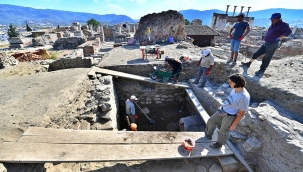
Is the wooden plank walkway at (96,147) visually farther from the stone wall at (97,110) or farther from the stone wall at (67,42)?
the stone wall at (67,42)

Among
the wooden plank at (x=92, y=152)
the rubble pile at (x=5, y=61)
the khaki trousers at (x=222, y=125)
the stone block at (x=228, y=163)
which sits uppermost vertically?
the rubble pile at (x=5, y=61)

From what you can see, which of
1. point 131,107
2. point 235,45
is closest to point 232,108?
point 131,107

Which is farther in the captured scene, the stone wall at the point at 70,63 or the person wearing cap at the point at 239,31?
the stone wall at the point at 70,63

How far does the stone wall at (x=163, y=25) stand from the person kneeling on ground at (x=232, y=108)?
1069cm

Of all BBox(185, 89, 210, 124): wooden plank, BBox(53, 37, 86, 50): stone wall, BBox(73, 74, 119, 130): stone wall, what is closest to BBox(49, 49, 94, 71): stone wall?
BBox(73, 74, 119, 130): stone wall

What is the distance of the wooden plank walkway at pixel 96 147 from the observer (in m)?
2.56

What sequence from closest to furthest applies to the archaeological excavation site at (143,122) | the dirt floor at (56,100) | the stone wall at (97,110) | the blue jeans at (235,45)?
the archaeological excavation site at (143,122) < the dirt floor at (56,100) < the stone wall at (97,110) < the blue jeans at (235,45)

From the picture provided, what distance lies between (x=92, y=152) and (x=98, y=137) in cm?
41

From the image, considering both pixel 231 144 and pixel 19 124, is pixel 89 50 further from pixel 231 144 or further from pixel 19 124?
pixel 231 144

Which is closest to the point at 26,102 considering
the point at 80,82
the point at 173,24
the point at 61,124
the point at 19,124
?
the point at 19,124

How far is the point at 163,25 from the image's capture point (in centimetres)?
1230

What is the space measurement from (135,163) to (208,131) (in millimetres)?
1785

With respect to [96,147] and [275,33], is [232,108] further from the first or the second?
[275,33]

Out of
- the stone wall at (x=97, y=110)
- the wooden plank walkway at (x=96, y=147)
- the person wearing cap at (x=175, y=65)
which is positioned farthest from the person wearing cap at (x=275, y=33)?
the stone wall at (x=97, y=110)
